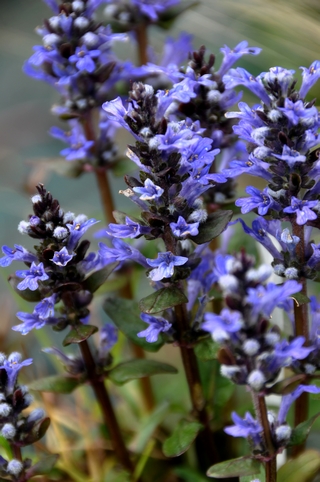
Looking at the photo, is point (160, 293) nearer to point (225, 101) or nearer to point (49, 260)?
point (49, 260)

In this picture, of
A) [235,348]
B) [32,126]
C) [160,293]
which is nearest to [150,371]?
[160,293]

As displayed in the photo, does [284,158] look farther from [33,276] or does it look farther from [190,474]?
[190,474]

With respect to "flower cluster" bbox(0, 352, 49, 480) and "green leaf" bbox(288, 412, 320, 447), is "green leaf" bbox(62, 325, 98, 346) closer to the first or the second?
"flower cluster" bbox(0, 352, 49, 480)

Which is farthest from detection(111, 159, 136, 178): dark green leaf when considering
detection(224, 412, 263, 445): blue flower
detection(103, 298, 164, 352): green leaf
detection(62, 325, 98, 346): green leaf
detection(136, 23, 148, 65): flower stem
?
detection(224, 412, 263, 445): blue flower

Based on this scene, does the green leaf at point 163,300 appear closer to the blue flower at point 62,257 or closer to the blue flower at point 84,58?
the blue flower at point 62,257

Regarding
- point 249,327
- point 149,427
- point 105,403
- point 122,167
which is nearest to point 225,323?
point 249,327

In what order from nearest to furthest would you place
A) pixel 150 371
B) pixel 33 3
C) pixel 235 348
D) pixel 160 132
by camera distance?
pixel 235 348
pixel 160 132
pixel 150 371
pixel 33 3

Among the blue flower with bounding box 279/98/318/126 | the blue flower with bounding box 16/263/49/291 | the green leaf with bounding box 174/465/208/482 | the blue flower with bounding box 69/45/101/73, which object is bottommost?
the green leaf with bounding box 174/465/208/482
